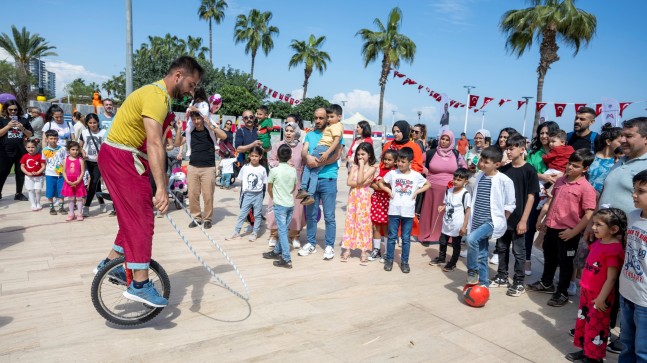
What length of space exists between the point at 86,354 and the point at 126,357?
0.31 m

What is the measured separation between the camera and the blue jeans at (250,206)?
246 inches

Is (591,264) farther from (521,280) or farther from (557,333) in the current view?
(521,280)

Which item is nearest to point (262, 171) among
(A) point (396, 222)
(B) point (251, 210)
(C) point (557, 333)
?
(B) point (251, 210)

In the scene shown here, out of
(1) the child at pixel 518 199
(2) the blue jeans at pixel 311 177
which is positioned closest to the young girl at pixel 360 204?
(2) the blue jeans at pixel 311 177

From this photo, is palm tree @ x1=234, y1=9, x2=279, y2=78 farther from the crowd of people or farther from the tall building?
the crowd of people

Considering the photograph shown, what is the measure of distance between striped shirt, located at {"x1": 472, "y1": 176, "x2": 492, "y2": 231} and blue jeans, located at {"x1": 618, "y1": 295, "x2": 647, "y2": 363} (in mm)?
1544

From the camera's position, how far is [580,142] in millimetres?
5316

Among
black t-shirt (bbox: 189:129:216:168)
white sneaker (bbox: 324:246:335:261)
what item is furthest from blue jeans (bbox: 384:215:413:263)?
black t-shirt (bbox: 189:129:216:168)

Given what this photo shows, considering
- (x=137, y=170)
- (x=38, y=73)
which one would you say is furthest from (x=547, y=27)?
(x=38, y=73)

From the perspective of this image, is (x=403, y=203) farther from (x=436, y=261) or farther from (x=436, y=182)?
(x=436, y=182)

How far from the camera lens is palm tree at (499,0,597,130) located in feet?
62.3

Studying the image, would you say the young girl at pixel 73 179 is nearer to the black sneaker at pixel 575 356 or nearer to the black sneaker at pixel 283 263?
the black sneaker at pixel 283 263

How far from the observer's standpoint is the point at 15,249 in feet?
17.4

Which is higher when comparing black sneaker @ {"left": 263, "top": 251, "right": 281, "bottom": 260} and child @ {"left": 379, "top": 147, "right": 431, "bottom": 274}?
child @ {"left": 379, "top": 147, "right": 431, "bottom": 274}
